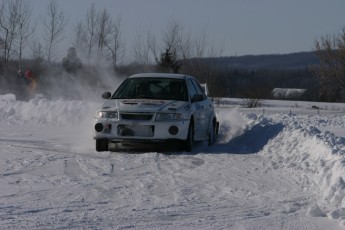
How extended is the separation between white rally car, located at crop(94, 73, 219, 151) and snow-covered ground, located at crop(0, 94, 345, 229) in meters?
0.32

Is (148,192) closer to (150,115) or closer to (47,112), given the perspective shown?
(150,115)

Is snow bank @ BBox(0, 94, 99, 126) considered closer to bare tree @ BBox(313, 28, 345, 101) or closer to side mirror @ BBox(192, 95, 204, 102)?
side mirror @ BBox(192, 95, 204, 102)

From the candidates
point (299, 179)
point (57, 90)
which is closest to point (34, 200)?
point (299, 179)

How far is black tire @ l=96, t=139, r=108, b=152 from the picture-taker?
40.5ft

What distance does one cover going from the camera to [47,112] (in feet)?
67.8

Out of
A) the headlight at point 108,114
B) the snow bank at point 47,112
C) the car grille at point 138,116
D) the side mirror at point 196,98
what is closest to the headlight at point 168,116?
the car grille at point 138,116

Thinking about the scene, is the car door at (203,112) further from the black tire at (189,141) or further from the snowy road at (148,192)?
the snowy road at (148,192)

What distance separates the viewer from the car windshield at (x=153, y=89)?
1303 centimetres

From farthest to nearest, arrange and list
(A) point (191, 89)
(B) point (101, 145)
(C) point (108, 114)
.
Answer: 1. (A) point (191, 89)
2. (B) point (101, 145)
3. (C) point (108, 114)

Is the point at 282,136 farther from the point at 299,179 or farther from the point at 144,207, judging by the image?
the point at 144,207

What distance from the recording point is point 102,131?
12.2m

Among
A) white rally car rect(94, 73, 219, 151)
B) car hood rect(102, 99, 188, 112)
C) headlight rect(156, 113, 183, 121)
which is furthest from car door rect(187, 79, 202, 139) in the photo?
headlight rect(156, 113, 183, 121)

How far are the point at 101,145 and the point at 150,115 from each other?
111 cm

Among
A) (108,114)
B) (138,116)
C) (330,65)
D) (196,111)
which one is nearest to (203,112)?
(196,111)
